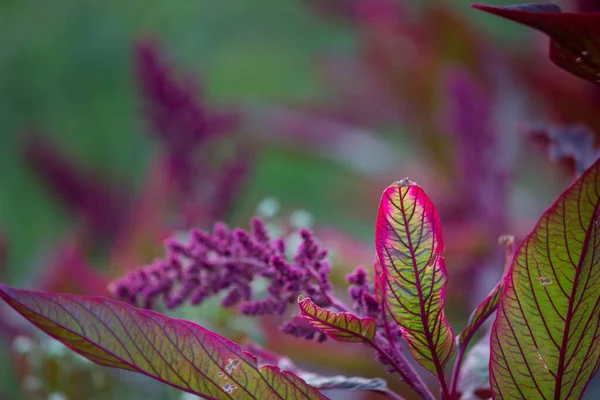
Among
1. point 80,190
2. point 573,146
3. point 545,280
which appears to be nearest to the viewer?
point 545,280

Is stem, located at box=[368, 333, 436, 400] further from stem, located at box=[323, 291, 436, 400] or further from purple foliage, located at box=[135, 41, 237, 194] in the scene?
purple foliage, located at box=[135, 41, 237, 194]

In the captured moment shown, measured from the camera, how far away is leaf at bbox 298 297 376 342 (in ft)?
0.81

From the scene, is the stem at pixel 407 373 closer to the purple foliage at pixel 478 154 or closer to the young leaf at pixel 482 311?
the young leaf at pixel 482 311

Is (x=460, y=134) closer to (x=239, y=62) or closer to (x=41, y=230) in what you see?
(x=41, y=230)

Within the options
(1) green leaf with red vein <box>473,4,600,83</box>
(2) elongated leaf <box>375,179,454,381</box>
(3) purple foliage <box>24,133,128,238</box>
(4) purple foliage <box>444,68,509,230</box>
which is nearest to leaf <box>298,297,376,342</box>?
(2) elongated leaf <box>375,179,454,381</box>

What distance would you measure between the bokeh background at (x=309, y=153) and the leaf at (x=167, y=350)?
0.14 metres

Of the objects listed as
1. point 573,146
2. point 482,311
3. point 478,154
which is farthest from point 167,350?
point 478,154

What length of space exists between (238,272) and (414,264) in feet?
0.34

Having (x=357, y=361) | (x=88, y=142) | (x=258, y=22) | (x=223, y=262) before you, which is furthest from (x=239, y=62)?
(x=223, y=262)

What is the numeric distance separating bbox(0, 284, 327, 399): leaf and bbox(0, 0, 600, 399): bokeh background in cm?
14

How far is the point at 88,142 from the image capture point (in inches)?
70.3

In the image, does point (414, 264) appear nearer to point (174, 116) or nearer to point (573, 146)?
point (573, 146)

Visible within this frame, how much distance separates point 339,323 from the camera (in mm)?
254

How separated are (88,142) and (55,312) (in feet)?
5.34
